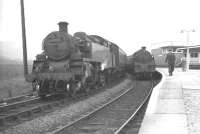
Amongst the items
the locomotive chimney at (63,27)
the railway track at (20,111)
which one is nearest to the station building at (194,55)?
the locomotive chimney at (63,27)

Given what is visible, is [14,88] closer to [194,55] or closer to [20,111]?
[20,111]

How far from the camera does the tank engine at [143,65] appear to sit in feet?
86.9

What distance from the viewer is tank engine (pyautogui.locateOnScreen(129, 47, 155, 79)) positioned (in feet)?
86.9

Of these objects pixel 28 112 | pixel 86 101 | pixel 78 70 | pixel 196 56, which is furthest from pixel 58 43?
pixel 196 56

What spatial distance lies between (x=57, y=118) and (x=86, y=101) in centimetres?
386

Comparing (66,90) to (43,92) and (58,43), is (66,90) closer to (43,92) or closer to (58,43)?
(43,92)

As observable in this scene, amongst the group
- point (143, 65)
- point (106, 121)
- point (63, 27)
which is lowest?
point (106, 121)

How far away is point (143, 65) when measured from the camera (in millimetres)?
26688

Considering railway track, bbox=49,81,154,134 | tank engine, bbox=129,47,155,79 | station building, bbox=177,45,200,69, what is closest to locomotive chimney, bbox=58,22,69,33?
railway track, bbox=49,81,154,134

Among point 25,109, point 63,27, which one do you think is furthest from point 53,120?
point 63,27

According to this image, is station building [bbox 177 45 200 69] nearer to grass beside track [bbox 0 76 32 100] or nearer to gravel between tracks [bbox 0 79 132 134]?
grass beside track [bbox 0 76 32 100]

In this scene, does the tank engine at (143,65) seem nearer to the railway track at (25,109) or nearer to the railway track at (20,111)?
the railway track at (25,109)

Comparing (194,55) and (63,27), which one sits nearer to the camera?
(63,27)

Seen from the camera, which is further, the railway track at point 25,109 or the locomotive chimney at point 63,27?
the locomotive chimney at point 63,27
